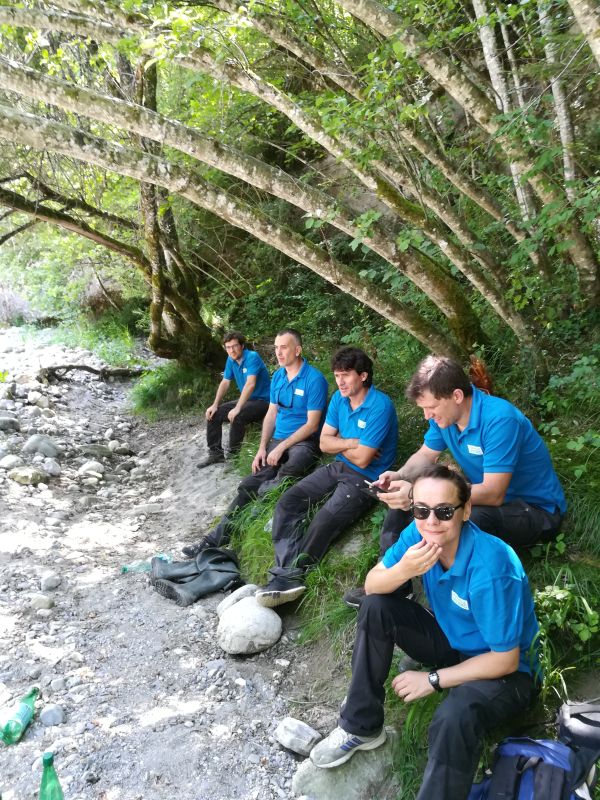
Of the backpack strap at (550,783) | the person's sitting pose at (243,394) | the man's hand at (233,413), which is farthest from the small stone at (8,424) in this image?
the backpack strap at (550,783)

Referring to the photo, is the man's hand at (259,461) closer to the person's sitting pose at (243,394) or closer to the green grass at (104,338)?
the person's sitting pose at (243,394)

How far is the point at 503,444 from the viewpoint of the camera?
3.06 m

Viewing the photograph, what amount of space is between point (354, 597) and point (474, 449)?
46.7 inches

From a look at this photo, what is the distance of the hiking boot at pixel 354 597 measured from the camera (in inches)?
140

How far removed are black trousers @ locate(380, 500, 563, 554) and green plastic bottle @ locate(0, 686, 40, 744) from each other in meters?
2.57

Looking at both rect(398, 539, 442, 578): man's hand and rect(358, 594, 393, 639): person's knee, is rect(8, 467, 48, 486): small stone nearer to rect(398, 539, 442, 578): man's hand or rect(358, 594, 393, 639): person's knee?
rect(358, 594, 393, 639): person's knee

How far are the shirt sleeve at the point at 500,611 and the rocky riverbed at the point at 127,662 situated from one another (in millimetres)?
1226

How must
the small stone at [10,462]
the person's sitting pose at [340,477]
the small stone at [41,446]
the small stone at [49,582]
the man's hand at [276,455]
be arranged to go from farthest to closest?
the small stone at [41,446] → the small stone at [10,462] → the man's hand at [276,455] → the small stone at [49,582] → the person's sitting pose at [340,477]

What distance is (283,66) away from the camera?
769 centimetres

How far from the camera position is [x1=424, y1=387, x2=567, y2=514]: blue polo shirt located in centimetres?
307

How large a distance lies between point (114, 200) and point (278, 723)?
808 cm

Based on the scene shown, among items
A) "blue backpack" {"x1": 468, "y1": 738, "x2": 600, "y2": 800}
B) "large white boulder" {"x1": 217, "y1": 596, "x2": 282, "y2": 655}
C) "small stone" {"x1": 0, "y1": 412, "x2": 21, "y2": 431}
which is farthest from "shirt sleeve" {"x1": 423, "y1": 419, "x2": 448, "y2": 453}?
"small stone" {"x1": 0, "y1": 412, "x2": 21, "y2": 431}

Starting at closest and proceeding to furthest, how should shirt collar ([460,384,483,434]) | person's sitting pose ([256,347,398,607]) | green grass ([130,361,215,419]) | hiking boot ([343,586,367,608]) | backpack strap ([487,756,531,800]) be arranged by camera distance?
backpack strap ([487,756,531,800])
shirt collar ([460,384,483,434])
hiking boot ([343,586,367,608])
person's sitting pose ([256,347,398,607])
green grass ([130,361,215,419])

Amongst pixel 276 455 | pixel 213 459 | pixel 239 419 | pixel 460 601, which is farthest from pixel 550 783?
pixel 213 459
